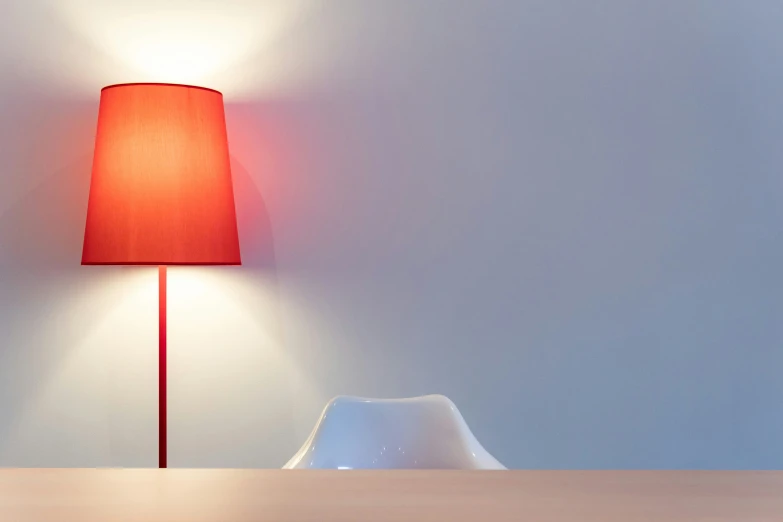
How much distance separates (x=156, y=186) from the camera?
2.22 metres

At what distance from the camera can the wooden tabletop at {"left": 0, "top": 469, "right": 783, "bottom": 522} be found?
1.03 meters

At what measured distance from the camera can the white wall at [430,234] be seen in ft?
8.68

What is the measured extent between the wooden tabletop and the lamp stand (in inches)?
45.2

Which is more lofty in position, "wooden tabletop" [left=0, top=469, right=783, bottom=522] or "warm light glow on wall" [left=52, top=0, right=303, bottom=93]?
"warm light glow on wall" [left=52, top=0, right=303, bottom=93]

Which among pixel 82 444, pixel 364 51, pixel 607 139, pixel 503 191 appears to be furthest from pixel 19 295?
pixel 607 139

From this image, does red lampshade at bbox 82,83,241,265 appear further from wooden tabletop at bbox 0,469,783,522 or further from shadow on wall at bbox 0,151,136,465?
wooden tabletop at bbox 0,469,783,522

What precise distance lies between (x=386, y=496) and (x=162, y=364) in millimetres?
1490

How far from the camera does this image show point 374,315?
2725mm

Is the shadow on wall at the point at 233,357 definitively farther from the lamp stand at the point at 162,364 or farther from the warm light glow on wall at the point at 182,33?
the warm light glow on wall at the point at 182,33

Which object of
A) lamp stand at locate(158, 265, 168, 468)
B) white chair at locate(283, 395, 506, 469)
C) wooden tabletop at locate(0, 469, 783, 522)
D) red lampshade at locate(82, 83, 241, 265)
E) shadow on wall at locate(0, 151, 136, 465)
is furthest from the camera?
shadow on wall at locate(0, 151, 136, 465)

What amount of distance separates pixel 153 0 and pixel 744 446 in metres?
2.41

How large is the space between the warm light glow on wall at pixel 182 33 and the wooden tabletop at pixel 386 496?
1.65m

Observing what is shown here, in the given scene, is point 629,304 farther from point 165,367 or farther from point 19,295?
point 19,295

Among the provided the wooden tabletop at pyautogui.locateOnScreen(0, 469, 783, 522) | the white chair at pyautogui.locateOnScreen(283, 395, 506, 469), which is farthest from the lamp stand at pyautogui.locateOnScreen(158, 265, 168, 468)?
the wooden tabletop at pyautogui.locateOnScreen(0, 469, 783, 522)
